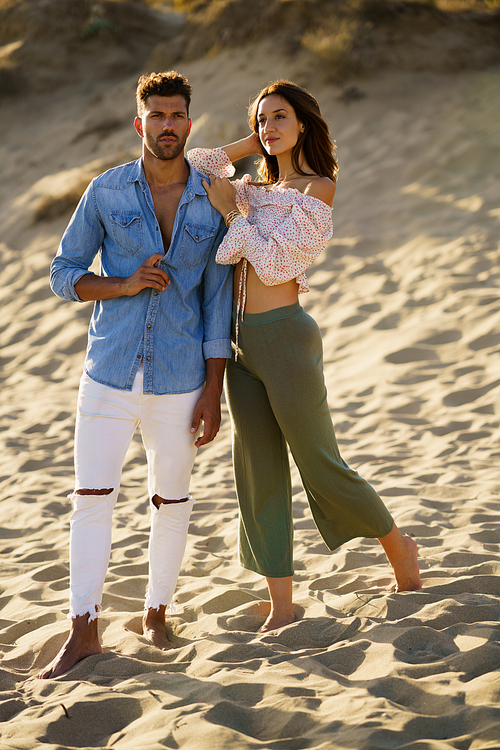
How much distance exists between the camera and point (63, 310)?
8.44 meters

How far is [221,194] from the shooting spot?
2.90 meters

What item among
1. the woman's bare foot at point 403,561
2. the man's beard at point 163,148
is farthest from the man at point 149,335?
the woman's bare foot at point 403,561

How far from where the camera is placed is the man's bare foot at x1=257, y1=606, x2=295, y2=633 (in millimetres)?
2910

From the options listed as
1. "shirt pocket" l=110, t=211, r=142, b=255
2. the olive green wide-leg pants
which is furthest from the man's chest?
the olive green wide-leg pants

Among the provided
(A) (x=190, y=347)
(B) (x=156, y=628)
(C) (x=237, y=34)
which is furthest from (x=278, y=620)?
(C) (x=237, y=34)

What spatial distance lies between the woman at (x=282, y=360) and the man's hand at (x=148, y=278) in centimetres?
26

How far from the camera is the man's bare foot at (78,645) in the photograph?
2629 mm

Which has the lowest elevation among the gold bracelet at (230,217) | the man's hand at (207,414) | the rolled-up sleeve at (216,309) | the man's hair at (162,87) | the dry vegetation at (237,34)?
the man's hand at (207,414)

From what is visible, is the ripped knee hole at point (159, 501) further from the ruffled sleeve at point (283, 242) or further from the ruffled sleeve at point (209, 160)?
the ruffled sleeve at point (209, 160)

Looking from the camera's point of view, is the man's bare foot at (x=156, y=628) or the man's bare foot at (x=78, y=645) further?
the man's bare foot at (x=156, y=628)

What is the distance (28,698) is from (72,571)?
0.47m

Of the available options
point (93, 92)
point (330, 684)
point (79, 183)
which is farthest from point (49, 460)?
point (93, 92)

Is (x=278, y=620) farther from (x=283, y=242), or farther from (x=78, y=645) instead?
(x=283, y=242)

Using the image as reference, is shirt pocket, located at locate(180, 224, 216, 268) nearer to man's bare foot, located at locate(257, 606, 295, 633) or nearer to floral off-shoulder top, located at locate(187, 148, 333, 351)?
floral off-shoulder top, located at locate(187, 148, 333, 351)
